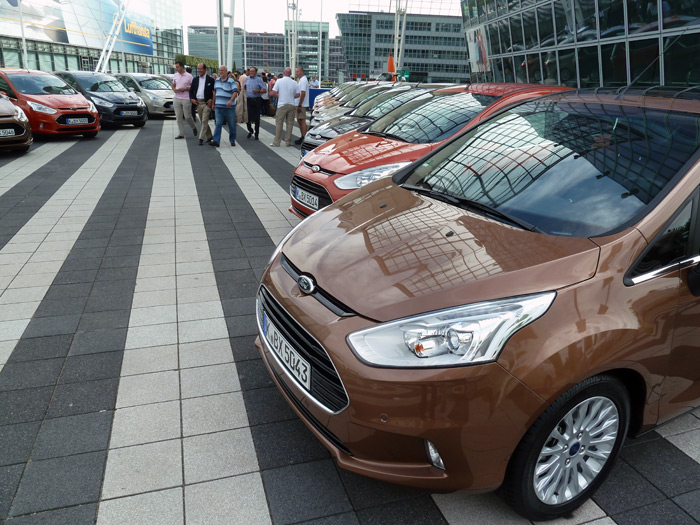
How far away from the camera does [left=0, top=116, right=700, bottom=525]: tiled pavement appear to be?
243cm

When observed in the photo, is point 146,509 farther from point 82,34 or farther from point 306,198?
point 82,34

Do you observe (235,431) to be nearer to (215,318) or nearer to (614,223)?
(215,318)

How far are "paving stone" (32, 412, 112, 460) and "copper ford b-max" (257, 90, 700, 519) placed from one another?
36.9 inches

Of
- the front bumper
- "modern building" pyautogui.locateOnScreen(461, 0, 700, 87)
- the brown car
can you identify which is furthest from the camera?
"modern building" pyautogui.locateOnScreen(461, 0, 700, 87)

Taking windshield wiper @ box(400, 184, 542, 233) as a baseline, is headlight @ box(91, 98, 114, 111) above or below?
above

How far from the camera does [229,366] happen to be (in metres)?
3.54

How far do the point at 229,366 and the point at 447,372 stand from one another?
6.28ft

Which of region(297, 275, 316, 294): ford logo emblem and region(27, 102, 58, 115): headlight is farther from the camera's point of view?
region(27, 102, 58, 115): headlight

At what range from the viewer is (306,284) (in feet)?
8.30

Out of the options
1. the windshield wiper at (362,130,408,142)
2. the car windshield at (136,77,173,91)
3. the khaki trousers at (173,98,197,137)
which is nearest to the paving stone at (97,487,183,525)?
the windshield wiper at (362,130,408,142)

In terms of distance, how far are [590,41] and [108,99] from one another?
14.7m

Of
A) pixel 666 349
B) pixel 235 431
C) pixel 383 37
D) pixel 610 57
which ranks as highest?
pixel 383 37

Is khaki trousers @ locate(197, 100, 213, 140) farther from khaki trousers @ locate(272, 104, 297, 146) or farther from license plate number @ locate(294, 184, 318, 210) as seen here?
license plate number @ locate(294, 184, 318, 210)

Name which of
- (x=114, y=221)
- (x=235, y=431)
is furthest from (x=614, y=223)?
(x=114, y=221)
